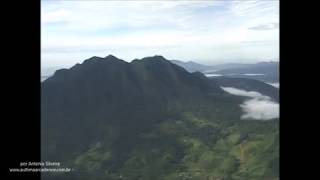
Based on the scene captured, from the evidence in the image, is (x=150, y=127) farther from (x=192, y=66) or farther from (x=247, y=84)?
(x=247, y=84)

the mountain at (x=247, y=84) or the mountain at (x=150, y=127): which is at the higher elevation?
the mountain at (x=247, y=84)

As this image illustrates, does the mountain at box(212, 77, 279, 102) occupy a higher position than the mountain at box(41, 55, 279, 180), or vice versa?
the mountain at box(212, 77, 279, 102)

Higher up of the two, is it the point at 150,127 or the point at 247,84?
the point at 247,84

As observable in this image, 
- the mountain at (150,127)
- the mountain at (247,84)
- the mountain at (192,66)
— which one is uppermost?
the mountain at (192,66)

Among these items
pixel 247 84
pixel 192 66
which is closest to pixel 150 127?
pixel 192 66

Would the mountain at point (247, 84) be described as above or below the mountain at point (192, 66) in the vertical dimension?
below

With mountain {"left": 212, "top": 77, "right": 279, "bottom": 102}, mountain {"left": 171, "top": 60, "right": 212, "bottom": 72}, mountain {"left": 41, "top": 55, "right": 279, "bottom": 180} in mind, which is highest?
mountain {"left": 171, "top": 60, "right": 212, "bottom": 72}

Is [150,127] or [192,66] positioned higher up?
[192,66]
